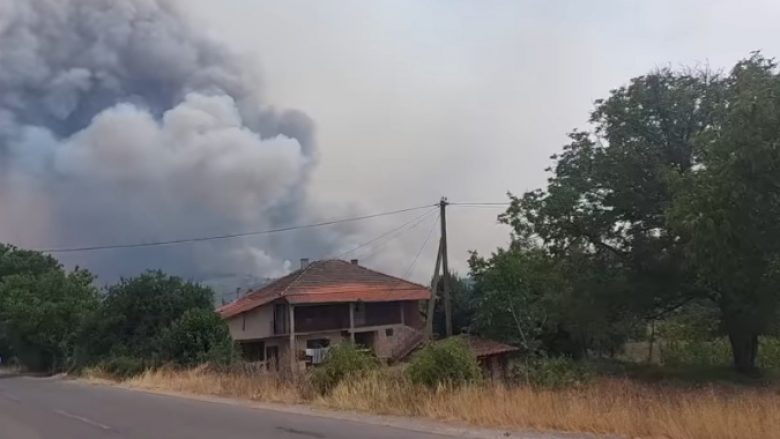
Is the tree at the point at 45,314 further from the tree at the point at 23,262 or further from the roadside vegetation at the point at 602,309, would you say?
the tree at the point at 23,262

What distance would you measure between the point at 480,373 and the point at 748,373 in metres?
21.2

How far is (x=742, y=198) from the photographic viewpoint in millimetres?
20672

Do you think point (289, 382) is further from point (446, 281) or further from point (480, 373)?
point (446, 281)

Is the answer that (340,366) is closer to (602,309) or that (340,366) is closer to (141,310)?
(602,309)

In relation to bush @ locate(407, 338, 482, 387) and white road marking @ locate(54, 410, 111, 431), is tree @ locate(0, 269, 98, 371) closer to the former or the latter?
white road marking @ locate(54, 410, 111, 431)

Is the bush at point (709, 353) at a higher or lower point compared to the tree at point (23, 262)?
lower

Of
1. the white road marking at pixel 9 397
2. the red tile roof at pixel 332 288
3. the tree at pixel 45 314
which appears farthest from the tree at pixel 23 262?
the white road marking at pixel 9 397

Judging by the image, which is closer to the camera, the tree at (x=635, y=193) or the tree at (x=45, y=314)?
the tree at (x=635, y=193)

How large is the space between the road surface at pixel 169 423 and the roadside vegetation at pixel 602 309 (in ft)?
6.61

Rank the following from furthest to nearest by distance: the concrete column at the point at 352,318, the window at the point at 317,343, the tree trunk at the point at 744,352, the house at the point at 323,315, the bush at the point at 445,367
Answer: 1. the concrete column at the point at 352,318
2. the window at the point at 317,343
3. the house at the point at 323,315
4. the tree trunk at the point at 744,352
5. the bush at the point at 445,367

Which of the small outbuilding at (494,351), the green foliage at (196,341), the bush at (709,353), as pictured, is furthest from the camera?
the small outbuilding at (494,351)

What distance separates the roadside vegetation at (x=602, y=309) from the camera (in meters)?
15.0

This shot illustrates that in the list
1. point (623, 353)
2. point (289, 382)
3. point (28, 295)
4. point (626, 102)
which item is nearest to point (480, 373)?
point (289, 382)

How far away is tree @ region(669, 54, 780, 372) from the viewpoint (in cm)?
1948
